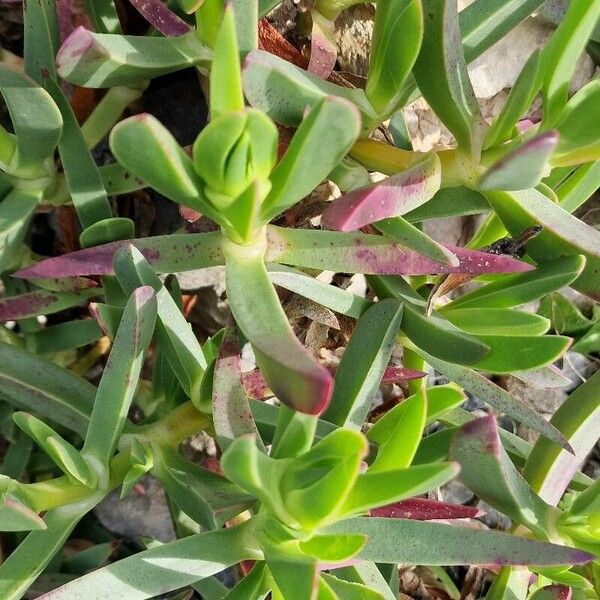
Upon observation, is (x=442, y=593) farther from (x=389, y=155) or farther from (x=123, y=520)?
(x=389, y=155)

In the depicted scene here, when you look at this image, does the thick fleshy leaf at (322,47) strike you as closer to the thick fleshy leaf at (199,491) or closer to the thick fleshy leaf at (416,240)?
the thick fleshy leaf at (416,240)

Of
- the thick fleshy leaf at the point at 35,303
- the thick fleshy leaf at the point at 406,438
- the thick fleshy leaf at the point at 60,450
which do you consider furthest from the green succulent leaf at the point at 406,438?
the thick fleshy leaf at the point at 35,303

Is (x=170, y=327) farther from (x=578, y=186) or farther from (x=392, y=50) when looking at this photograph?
(x=578, y=186)

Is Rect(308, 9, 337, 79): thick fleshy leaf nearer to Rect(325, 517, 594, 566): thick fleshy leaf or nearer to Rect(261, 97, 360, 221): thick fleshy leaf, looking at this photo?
Rect(261, 97, 360, 221): thick fleshy leaf

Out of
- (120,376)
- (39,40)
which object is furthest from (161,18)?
(120,376)

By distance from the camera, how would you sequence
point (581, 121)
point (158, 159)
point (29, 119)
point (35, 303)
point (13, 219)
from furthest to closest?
point (35, 303) < point (13, 219) < point (29, 119) < point (581, 121) < point (158, 159)

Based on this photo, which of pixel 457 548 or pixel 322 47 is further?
pixel 322 47

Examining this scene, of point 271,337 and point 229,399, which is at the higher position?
point 271,337
